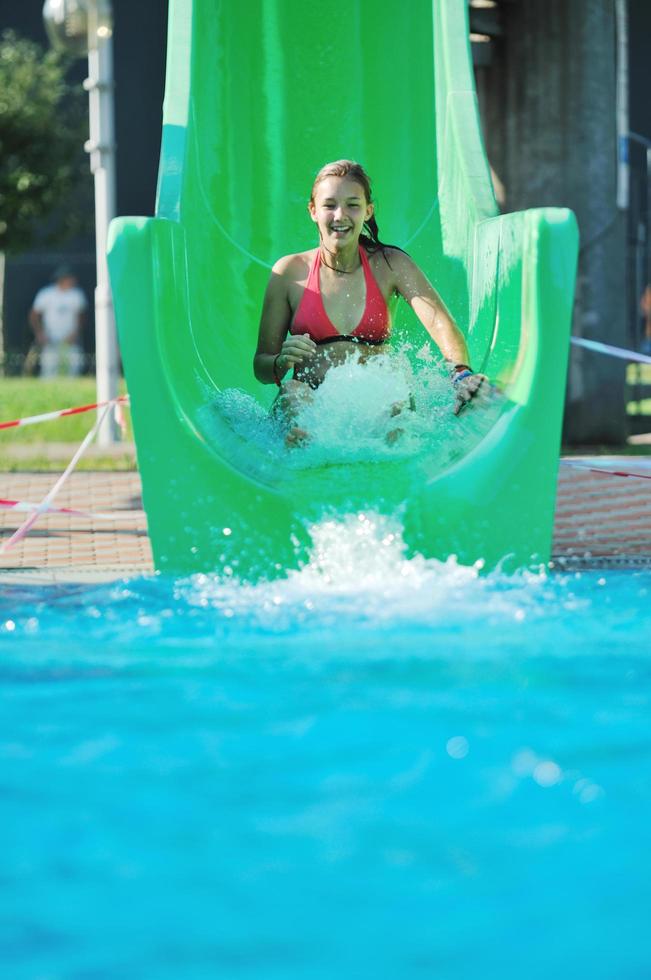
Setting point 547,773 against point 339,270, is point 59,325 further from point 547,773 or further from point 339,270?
point 547,773

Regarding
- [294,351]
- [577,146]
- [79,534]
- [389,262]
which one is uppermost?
[577,146]

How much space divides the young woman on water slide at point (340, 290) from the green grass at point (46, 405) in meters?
3.64

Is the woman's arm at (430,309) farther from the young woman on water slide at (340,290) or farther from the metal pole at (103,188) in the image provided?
the metal pole at (103,188)

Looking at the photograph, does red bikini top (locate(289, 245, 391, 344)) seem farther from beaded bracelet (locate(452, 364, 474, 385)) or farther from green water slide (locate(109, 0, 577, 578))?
beaded bracelet (locate(452, 364, 474, 385))

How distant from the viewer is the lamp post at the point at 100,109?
28.1 ft

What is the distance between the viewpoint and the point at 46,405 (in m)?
11.2

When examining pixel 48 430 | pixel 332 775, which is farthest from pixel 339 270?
pixel 48 430

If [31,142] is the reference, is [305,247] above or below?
below

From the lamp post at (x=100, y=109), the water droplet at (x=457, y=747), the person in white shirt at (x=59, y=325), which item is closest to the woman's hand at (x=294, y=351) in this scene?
the water droplet at (x=457, y=747)

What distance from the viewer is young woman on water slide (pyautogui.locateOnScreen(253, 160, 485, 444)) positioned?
5.05 m

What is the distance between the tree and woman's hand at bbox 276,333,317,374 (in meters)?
12.6

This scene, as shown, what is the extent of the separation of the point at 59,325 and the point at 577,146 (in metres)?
9.55

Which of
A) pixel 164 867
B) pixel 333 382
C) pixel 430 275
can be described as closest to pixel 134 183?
pixel 430 275

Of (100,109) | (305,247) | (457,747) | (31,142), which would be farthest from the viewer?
(31,142)
